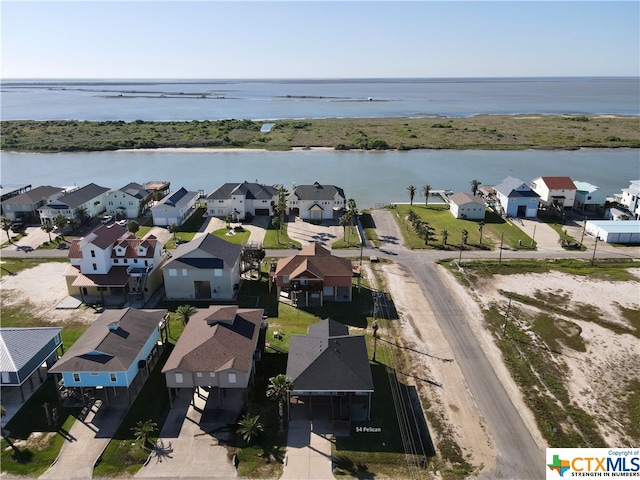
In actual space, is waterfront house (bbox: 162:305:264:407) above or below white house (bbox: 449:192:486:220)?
below

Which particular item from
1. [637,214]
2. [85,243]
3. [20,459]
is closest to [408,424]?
[20,459]

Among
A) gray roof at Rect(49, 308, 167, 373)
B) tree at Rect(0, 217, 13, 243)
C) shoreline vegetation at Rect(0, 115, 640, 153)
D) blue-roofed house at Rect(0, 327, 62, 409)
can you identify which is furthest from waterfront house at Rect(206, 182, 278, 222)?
shoreline vegetation at Rect(0, 115, 640, 153)

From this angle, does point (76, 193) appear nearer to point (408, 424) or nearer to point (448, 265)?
point (448, 265)

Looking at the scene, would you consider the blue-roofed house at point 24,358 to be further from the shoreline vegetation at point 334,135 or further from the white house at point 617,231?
the shoreline vegetation at point 334,135

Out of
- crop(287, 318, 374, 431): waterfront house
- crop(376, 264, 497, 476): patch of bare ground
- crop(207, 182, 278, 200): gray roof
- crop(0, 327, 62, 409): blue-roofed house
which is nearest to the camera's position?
crop(376, 264, 497, 476): patch of bare ground

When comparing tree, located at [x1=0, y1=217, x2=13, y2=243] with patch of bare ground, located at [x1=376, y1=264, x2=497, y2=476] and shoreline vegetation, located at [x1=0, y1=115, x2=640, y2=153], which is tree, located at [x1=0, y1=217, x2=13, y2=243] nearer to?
patch of bare ground, located at [x1=376, y1=264, x2=497, y2=476]

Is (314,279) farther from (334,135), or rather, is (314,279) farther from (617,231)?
(334,135)

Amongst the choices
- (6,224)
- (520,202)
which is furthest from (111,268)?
(520,202)
